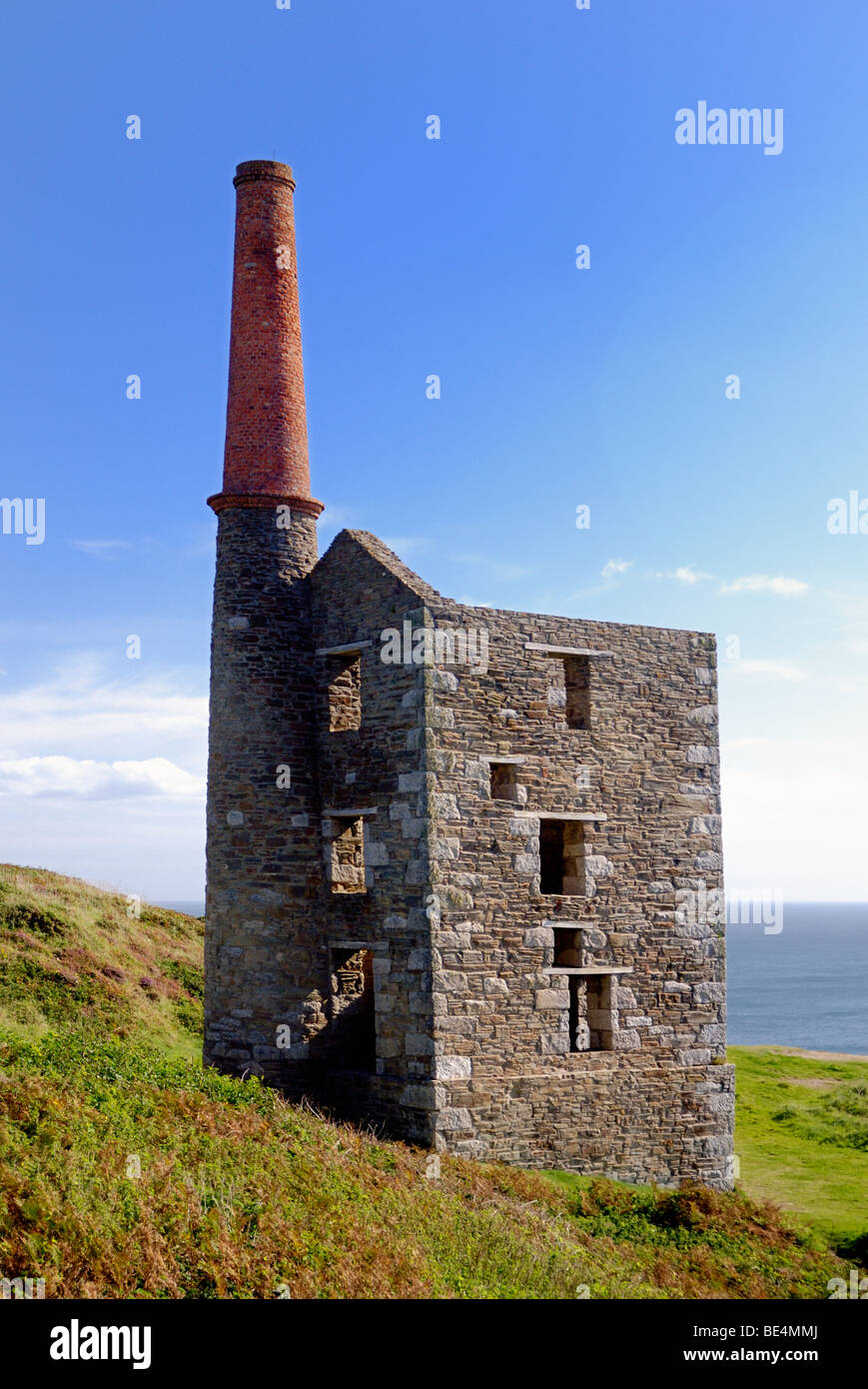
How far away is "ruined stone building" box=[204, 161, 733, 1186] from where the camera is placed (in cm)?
1778

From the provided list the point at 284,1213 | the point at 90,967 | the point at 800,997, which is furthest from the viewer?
the point at 800,997

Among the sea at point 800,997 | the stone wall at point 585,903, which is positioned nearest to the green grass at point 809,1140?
the stone wall at point 585,903

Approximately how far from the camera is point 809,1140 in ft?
85.3

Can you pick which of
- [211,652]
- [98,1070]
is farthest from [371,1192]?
[211,652]

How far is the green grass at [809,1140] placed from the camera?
1997cm

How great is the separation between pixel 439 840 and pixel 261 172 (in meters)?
12.1

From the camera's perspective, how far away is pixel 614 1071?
18.9m

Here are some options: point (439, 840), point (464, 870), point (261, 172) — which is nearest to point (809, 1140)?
point (464, 870)

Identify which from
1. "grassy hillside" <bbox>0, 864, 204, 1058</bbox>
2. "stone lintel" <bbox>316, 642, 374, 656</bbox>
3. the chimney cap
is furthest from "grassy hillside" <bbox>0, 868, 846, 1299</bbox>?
the chimney cap

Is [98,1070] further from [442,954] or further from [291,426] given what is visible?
[291,426]

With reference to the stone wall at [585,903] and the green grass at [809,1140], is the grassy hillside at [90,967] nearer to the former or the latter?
the stone wall at [585,903]

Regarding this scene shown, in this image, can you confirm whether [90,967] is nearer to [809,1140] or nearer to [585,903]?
[585,903]

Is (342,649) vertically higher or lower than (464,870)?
higher
